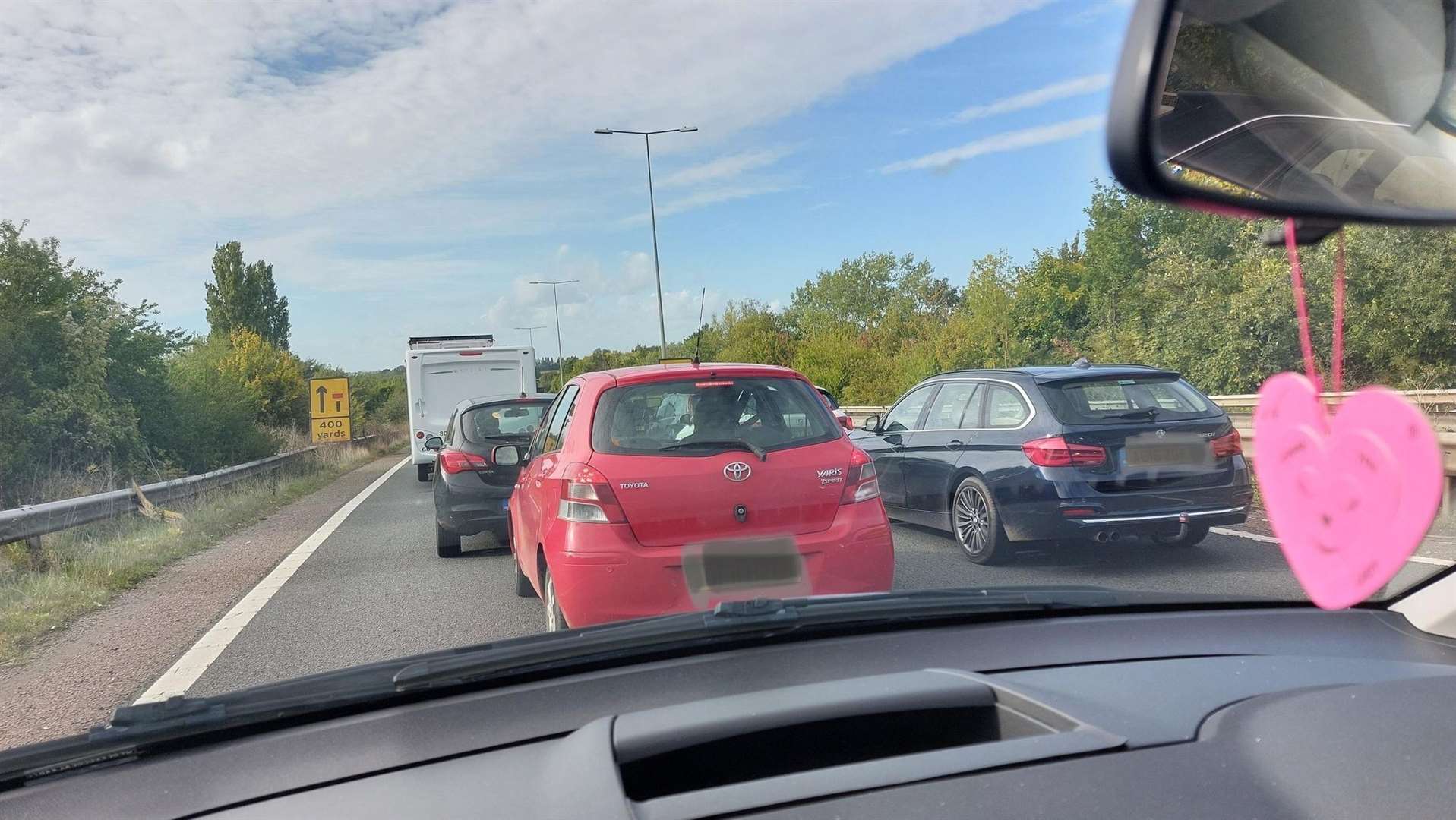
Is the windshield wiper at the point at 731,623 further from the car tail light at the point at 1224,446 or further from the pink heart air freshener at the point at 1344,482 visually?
the car tail light at the point at 1224,446

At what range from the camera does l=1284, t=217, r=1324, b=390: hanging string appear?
120 cm

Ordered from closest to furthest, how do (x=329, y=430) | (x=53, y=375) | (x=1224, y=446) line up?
(x=1224, y=446), (x=53, y=375), (x=329, y=430)

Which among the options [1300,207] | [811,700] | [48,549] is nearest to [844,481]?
[811,700]

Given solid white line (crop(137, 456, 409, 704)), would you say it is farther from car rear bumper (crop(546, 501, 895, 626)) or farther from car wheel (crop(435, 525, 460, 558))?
car rear bumper (crop(546, 501, 895, 626))

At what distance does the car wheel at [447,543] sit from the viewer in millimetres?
9852

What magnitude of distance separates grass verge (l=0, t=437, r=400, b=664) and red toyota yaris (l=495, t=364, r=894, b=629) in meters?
3.79

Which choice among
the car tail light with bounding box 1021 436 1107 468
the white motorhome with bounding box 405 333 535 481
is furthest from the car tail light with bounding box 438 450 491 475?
the white motorhome with bounding box 405 333 535 481

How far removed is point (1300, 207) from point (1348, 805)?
1.16 m

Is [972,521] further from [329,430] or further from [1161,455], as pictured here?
[329,430]

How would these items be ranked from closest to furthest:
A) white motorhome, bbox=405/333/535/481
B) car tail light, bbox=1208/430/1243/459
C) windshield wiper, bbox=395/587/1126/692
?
1. windshield wiper, bbox=395/587/1126/692
2. car tail light, bbox=1208/430/1243/459
3. white motorhome, bbox=405/333/535/481

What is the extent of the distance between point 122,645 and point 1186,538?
23.8ft

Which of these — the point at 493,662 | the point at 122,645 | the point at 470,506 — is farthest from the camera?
the point at 470,506

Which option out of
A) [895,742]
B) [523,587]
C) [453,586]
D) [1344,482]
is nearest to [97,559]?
[453,586]

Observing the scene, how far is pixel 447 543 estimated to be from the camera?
992cm
